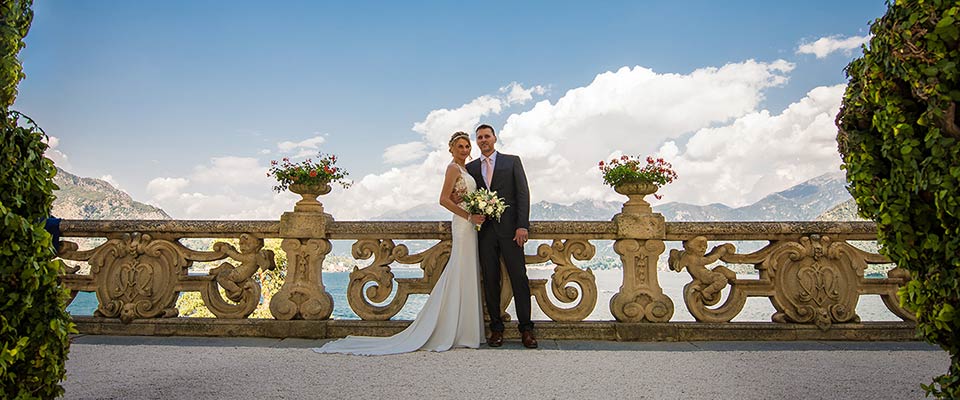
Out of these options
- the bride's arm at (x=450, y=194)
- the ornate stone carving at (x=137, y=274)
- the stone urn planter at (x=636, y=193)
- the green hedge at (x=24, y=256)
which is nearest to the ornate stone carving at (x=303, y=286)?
the ornate stone carving at (x=137, y=274)

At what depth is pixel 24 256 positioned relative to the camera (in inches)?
86.8

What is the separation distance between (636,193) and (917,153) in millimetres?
2915

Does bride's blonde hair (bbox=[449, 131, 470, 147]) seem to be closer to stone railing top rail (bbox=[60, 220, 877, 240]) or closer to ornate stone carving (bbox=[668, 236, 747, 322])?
stone railing top rail (bbox=[60, 220, 877, 240])

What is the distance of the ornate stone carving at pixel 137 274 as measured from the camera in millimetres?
5156

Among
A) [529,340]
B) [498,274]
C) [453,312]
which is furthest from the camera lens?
[498,274]

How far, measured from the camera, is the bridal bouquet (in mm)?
4609

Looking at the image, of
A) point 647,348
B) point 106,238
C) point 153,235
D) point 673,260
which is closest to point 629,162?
point 673,260

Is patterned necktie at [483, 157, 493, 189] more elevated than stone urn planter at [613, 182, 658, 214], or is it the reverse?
patterned necktie at [483, 157, 493, 189]

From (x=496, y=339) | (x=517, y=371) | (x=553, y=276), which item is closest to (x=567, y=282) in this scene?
(x=553, y=276)

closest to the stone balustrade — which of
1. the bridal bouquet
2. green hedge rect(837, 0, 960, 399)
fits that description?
the bridal bouquet

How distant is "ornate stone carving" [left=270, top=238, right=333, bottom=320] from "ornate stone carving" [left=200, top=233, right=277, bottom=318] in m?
0.23

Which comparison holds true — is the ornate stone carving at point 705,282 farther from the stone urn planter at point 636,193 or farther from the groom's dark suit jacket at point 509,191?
the groom's dark suit jacket at point 509,191

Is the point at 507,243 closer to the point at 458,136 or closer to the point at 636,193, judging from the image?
the point at 458,136

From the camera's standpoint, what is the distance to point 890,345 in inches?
185
